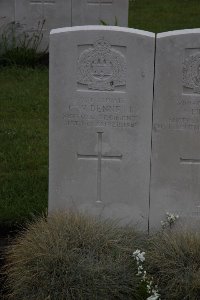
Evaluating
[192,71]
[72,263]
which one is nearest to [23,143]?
[192,71]

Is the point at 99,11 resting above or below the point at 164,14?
below

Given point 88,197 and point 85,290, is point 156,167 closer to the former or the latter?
point 88,197

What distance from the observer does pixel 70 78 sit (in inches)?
200

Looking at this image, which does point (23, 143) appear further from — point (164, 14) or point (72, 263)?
point (164, 14)

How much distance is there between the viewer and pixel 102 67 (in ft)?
16.7

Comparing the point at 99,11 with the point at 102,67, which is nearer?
the point at 102,67

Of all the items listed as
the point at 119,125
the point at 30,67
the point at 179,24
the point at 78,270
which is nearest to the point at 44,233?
the point at 78,270

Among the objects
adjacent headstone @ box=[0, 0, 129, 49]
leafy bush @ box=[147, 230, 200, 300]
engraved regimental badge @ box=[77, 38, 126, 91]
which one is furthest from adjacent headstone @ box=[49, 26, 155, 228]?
adjacent headstone @ box=[0, 0, 129, 49]

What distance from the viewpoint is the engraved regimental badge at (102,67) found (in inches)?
198

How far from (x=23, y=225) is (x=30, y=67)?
5.47 m

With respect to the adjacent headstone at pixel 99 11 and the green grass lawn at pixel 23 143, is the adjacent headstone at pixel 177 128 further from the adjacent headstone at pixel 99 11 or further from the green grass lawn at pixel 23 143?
the adjacent headstone at pixel 99 11

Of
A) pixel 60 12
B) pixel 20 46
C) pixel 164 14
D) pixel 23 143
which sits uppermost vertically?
pixel 164 14

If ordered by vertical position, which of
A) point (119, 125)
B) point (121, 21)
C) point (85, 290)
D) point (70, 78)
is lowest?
point (85, 290)

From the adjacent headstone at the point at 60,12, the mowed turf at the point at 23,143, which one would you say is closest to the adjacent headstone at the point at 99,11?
the adjacent headstone at the point at 60,12
